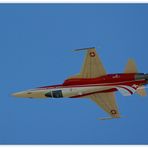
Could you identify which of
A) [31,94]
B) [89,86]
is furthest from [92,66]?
[31,94]

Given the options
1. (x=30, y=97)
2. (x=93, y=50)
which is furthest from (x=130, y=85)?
(x=30, y=97)

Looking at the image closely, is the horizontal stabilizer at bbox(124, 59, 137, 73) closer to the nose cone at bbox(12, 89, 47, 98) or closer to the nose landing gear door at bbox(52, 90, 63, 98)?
the nose landing gear door at bbox(52, 90, 63, 98)

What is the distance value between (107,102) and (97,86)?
2163 millimetres

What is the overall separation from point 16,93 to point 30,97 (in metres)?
1.24

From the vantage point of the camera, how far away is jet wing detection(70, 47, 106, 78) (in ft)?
147

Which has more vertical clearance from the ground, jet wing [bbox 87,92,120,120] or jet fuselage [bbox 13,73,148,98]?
jet fuselage [bbox 13,73,148,98]

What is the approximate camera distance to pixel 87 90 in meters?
46.3

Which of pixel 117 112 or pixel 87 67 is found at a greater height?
pixel 87 67

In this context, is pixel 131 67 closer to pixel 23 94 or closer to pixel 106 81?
pixel 106 81

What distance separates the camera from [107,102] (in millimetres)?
47438

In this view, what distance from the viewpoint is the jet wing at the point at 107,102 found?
47.2 meters

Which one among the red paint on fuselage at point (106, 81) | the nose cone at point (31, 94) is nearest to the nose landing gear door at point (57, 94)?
the red paint on fuselage at point (106, 81)

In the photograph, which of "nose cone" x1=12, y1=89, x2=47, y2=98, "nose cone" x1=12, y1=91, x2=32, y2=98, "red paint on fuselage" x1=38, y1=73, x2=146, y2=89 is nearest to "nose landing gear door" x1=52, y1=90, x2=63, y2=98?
"red paint on fuselage" x1=38, y1=73, x2=146, y2=89

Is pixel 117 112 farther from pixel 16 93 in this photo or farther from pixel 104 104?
pixel 16 93
